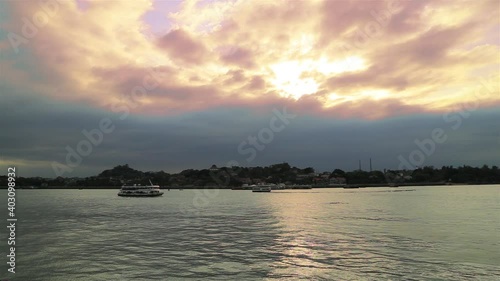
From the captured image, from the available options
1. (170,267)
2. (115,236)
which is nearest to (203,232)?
(115,236)

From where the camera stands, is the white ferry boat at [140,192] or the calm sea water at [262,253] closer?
the calm sea water at [262,253]

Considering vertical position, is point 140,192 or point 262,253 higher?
point 140,192

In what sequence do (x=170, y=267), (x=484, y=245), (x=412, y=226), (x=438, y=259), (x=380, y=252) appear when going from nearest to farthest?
(x=170, y=267)
(x=438, y=259)
(x=380, y=252)
(x=484, y=245)
(x=412, y=226)

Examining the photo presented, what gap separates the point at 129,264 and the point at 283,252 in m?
10.6

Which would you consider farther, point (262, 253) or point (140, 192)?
point (140, 192)

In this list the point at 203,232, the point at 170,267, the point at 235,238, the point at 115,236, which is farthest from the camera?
the point at 203,232

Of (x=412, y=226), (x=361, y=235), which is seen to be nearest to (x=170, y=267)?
(x=361, y=235)

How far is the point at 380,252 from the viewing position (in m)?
25.9

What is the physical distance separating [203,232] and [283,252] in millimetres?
13785

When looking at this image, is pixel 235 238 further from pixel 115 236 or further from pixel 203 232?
pixel 115 236

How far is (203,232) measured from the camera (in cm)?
3816

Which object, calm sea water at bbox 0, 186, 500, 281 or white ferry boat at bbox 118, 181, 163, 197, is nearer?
calm sea water at bbox 0, 186, 500, 281

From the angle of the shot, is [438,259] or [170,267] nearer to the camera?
[170,267]

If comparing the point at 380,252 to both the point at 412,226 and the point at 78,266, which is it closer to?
the point at 412,226
